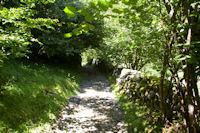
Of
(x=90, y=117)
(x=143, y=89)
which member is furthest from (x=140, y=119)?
(x=143, y=89)

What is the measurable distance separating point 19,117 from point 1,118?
Result: 0.56 m

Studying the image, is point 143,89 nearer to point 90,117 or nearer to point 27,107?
point 90,117

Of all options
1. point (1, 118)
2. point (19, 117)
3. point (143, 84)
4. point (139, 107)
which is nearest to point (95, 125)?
point (139, 107)

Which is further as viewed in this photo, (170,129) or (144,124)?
(144,124)

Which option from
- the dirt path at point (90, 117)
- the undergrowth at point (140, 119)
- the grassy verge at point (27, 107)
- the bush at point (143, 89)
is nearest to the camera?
the grassy verge at point (27, 107)

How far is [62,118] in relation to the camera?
5594mm

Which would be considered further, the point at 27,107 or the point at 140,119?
the point at 140,119

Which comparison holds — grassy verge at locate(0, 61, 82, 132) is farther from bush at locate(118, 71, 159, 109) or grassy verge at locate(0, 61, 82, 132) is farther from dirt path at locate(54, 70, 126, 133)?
bush at locate(118, 71, 159, 109)

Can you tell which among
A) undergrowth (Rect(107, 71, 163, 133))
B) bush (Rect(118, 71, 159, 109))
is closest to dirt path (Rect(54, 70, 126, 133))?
undergrowth (Rect(107, 71, 163, 133))

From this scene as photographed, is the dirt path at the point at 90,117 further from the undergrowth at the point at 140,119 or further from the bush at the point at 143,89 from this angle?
the bush at the point at 143,89

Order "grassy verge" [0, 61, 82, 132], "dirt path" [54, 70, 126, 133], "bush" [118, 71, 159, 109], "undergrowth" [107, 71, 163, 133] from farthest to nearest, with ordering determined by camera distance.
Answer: "bush" [118, 71, 159, 109], "dirt path" [54, 70, 126, 133], "undergrowth" [107, 71, 163, 133], "grassy verge" [0, 61, 82, 132]

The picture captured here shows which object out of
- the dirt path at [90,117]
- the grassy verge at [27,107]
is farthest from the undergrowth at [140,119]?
the grassy verge at [27,107]

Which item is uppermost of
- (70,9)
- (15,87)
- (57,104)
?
(70,9)

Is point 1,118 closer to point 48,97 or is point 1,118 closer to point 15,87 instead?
point 15,87
